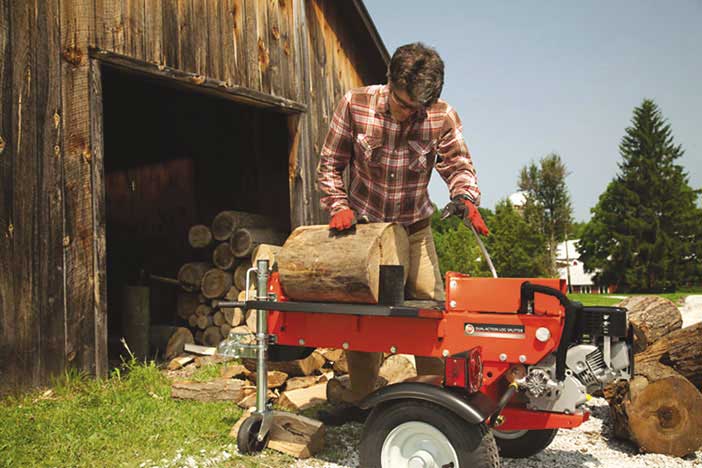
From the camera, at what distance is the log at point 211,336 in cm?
754

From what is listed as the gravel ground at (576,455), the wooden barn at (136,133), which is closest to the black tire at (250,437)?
the gravel ground at (576,455)

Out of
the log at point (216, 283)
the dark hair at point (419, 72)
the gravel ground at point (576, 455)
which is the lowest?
the gravel ground at point (576, 455)

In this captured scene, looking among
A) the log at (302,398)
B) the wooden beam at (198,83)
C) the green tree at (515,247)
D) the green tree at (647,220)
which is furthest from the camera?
the green tree at (647,220)

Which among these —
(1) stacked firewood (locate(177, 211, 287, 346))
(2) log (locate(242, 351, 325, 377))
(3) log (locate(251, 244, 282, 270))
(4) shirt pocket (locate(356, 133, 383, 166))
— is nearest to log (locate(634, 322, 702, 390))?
(4) shirt pocket (locate(356, 133, 383, 166))

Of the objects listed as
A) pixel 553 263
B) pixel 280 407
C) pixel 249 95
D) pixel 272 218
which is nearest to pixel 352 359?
pixel 280 407

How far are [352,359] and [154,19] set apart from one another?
3.82m

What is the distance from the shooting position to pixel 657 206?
136 ft

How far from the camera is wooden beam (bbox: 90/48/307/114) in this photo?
16.5ft

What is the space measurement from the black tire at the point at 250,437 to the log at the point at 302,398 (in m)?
1.11

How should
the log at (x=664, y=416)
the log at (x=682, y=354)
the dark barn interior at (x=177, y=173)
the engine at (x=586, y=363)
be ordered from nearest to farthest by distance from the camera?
the engine at (x=586, y=363), the log at (x=664, y=416), the log at (x=682, y=354), the dark barn interior at (x=177, y=173)

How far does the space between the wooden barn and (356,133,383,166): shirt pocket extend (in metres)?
2.54

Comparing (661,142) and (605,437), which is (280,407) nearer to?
(605,437)

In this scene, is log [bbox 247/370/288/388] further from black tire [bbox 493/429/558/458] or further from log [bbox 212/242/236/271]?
log [bbox 212/242/236/271]

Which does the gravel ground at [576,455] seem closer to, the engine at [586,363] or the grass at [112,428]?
the grass at [112,428]
